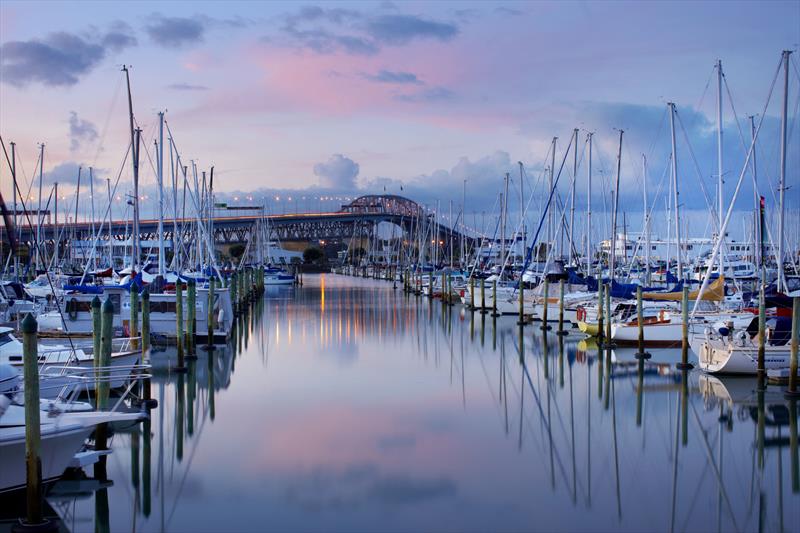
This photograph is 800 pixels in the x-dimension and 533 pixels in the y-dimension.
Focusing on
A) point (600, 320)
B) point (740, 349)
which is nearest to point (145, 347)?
point (740, 349)

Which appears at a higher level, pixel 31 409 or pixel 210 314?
pixel 31 409

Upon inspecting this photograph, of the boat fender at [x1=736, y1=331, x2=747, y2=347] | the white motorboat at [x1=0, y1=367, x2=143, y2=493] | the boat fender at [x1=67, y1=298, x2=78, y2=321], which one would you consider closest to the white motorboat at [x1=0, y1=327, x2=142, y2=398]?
the white motorboat at [x1=0, y1=367, x2=143, y2=493]

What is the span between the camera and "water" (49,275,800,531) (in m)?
13.4

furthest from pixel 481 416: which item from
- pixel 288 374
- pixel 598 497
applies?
pixel 288 374

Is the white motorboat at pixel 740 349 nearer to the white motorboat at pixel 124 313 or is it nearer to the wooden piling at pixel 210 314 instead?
the white motorboat at pixel 124 313

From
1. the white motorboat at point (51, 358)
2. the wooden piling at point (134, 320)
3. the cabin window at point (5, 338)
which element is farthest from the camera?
the wooden piling at point (134, 320)

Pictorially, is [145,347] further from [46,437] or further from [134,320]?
[46,437]

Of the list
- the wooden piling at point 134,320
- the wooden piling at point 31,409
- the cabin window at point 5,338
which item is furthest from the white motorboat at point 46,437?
the wooden piling at point 134,320

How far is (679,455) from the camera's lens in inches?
672

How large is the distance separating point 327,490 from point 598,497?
4.38m

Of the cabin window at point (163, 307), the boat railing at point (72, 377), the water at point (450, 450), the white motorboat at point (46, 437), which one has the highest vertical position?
the cabin window at point (163, 307)

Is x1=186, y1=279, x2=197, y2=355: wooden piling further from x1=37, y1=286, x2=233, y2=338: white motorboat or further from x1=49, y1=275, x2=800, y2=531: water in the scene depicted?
x1=49, y1=275, x2=800, y2=531: water

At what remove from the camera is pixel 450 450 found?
17594 millimetres

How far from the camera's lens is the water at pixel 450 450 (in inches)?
527
